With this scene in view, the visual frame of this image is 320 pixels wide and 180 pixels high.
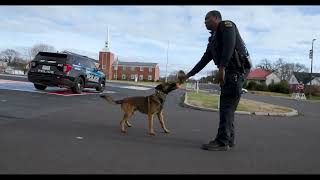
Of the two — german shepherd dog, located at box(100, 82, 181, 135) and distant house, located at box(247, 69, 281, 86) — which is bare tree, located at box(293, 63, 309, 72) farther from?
german shepherd dog, located at box(100, 82, 181, 135)

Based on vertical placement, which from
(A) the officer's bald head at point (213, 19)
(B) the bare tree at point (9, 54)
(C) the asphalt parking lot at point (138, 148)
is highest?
(B) the bare tree at point (9, 54)

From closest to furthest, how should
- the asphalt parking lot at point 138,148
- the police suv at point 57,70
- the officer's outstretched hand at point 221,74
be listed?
1. the asphalt parking lot at point 138,148
2. the officer's outstretched hand at point 221,74
3. the police suv at point 57,70

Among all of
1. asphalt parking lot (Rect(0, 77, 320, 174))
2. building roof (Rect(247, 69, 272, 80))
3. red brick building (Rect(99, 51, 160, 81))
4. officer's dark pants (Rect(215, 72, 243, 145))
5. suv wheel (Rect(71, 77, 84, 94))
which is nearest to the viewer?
asphalt parking lot (Rect(0, 77, 320, 174))

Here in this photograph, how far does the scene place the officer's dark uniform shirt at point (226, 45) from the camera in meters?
6.50

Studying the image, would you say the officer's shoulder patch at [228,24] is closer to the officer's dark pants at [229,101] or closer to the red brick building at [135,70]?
the officer's dark pants at [229,101]

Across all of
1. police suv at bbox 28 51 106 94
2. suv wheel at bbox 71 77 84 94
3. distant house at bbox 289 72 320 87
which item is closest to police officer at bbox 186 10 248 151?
police suv at bbox 28 51 106 94

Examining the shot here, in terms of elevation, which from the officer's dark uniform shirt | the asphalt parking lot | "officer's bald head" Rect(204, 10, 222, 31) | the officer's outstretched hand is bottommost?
the asphalt parking lot

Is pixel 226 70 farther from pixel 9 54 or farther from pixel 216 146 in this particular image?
pixel 9 54

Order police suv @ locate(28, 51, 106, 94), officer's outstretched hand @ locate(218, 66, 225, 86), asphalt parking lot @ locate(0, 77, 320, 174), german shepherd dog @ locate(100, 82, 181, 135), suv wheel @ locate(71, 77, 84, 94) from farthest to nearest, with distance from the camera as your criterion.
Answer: suv wheel @ locate(71, 77, 84, 94) → police suv @ locate(28, 51, 106, 94) → german shepherd dog @ locate(100, 82, 181, 135) → officer's outstretched hand @ locate(218, 66, 225, 86) → asphalt parking lot @ locate(0, 77, 320, 174)

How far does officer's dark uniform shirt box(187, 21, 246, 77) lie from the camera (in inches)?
256

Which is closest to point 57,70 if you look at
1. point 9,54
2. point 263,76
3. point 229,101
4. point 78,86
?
point 78,86

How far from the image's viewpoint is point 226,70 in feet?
22.5

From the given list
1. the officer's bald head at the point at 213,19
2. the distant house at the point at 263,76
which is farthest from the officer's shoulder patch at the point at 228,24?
the distant house at the point at 263,76
